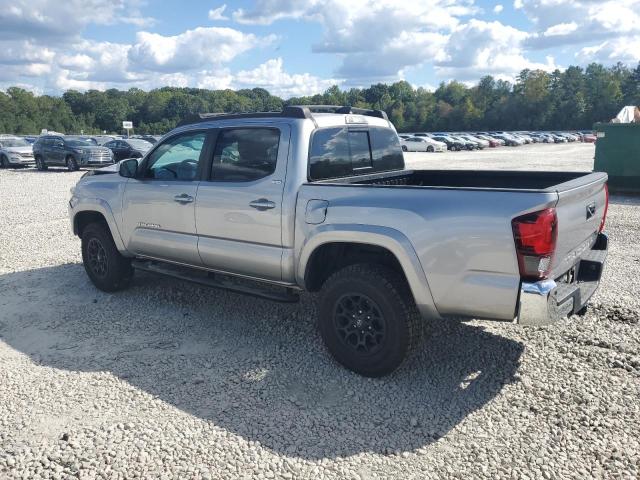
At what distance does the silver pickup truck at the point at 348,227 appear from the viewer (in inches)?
129

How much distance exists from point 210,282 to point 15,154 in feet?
81.8

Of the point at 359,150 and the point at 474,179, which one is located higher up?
the point at 359,150

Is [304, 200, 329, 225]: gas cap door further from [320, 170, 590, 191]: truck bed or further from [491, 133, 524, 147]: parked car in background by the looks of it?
[491, 133, 524, 147]: parked car in background

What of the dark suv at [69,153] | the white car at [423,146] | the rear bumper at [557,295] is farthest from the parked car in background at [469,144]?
the rear bumper at [557,295]

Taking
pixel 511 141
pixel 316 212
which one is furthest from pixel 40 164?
pixel 511 141

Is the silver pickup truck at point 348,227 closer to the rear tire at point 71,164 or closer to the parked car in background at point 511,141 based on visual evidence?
the rear tire at point 71,164

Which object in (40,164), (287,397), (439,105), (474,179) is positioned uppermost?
(439,105)

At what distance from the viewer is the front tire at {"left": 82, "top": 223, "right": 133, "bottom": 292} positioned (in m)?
5.82

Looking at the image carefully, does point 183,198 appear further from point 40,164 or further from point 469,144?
point 469,144

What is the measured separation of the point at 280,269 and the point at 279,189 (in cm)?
65

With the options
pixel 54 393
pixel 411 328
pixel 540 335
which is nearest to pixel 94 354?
pixel 54 393

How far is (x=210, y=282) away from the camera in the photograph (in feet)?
16.0

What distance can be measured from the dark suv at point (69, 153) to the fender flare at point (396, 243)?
70.1 ft

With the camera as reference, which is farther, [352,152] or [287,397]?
[352,152]
